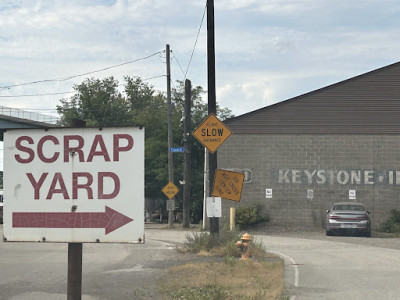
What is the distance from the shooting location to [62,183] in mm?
4656

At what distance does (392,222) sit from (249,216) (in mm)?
7401

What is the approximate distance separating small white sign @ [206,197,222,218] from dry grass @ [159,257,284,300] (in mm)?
1946

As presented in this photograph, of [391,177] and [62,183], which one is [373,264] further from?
[391,177]

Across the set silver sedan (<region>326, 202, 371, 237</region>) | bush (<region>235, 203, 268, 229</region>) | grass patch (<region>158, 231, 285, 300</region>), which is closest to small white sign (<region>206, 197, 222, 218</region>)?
grass patch (<region>158, 231, 285, 300</region>)

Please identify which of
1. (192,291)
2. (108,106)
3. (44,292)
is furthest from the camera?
(108,106)

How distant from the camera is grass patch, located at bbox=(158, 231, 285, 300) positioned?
33.7 feet

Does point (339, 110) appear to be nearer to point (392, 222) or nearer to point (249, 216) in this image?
point (392, 222)

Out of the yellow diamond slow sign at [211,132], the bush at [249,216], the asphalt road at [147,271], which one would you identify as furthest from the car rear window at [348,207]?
the yellow diamond slow sign at [211,132]

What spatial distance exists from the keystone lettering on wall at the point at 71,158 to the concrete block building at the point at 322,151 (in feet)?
101

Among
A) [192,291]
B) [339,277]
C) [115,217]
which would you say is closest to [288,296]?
[192,291]

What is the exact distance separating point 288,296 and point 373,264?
6739 millimetres

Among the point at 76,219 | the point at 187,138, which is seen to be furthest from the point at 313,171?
the point at 76,219

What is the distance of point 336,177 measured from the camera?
35281mm

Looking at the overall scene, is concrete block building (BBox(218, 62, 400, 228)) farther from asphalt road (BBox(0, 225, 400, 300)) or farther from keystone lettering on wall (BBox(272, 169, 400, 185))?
asphalt road (BBox(0, 225, 400, 300))
